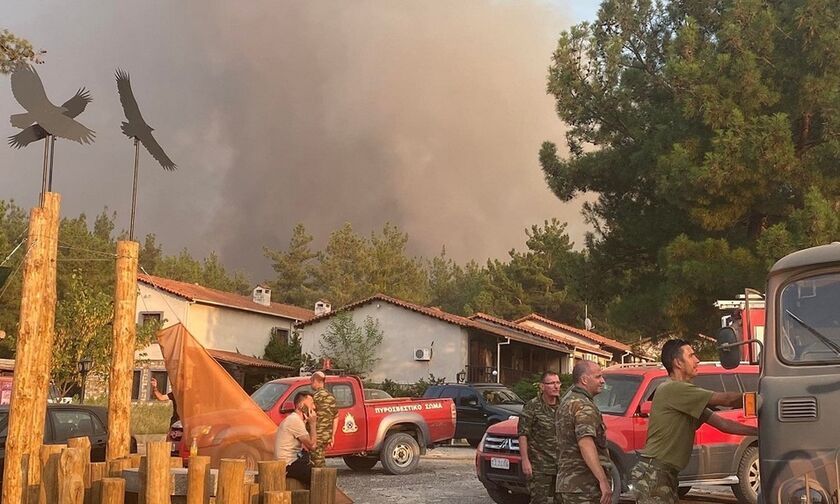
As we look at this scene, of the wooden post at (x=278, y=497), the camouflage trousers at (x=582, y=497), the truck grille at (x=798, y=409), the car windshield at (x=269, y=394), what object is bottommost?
the wooden post at (x=278, y=497)

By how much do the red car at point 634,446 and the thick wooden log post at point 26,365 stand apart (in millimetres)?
5829

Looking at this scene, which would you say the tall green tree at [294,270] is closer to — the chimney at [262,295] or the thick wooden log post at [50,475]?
the chimney at [262,295]

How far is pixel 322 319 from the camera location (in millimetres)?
44500

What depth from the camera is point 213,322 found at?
165 feet

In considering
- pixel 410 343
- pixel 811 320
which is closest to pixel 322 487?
pixel 811 320

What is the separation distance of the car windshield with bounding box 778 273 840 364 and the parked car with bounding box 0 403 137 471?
10452mm

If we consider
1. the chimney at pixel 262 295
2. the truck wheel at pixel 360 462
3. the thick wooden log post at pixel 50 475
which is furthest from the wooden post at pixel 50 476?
the chimney at pixel 262 295

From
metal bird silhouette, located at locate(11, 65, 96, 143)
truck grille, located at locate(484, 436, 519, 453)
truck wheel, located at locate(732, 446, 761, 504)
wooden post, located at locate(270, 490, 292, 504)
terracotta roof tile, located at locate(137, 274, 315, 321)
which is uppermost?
terracotta roof tile, located at locate(137, 274, 315, 321)

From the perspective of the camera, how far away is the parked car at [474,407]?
82.1 ft

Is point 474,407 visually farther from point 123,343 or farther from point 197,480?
point 197,480

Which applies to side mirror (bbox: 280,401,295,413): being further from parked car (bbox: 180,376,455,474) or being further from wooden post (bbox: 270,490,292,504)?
wooden post (bbox: 270,490,292,504)

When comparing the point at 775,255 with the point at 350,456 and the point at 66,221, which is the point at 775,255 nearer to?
the point at 350,456

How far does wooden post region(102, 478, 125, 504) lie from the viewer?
810 cm

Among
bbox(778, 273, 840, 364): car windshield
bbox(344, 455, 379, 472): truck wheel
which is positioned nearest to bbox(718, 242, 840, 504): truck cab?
bbox(778, 273, 840, 364): car windshield
